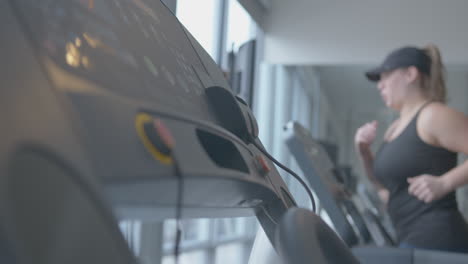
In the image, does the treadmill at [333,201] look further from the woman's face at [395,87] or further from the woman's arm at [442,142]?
the woman's face at [395,87]

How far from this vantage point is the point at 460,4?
15.9ft

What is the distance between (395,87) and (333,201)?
1.71 feet

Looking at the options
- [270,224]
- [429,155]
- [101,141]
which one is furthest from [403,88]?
[101,141]

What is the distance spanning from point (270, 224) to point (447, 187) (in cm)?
127

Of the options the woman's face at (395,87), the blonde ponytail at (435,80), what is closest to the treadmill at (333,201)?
the woman's face at (395,87)

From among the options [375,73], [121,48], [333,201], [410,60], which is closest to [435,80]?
[410,60]

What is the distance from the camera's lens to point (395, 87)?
7.06ft

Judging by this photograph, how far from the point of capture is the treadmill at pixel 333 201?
166 centimetres

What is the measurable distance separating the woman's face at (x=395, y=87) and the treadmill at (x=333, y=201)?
1.11 feet

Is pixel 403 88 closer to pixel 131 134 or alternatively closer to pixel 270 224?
pixel 270 224

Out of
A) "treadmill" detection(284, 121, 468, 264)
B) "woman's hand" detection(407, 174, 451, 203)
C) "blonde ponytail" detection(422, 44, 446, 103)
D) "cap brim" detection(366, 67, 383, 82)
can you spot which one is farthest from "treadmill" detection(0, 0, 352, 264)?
"cap brim" detection(366, 67, 383, 82)

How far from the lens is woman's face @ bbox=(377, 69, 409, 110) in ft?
6.97

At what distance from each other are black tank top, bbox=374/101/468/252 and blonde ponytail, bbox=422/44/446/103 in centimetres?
17

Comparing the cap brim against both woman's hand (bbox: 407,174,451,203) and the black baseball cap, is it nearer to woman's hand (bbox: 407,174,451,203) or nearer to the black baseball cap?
the black baseball cap
